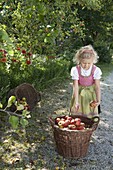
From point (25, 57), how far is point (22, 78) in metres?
0.47

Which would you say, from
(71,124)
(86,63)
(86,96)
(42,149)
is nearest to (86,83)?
(86,96)

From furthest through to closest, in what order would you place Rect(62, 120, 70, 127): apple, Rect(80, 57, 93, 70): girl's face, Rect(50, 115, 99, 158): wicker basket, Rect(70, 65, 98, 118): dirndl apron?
Rect(70, 65, 98, 118): dirndl apron < Rect(80, 57, 93, 70): girl's face < Rect(62, 120, 70, 127): apple < Rect(50, 115, 99, 158): wicker basket

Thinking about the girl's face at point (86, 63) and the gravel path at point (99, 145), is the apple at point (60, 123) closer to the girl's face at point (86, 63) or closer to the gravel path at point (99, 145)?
the gravel path at point (99, 145)

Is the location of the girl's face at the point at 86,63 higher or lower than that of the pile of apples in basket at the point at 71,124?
higher

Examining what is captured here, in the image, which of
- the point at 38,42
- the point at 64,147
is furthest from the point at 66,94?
the point at 64,147

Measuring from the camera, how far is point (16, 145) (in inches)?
163

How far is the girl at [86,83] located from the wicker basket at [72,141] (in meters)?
0.58

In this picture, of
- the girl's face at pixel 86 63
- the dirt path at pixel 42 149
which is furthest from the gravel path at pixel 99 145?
the girl's face at pixel 86 63

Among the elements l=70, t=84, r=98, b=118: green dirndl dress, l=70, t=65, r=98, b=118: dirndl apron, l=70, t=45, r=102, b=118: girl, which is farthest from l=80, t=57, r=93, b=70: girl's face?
l=70, t=84, r=98, b=118: green dirndl dress

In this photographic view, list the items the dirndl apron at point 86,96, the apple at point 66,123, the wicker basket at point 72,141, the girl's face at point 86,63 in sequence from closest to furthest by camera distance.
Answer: the wicker basket at point 72,141 → the apple at point 66,123 → the girl's face at point 86,63 → the dirndl apron at point 86,96

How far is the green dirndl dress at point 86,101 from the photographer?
172 inches

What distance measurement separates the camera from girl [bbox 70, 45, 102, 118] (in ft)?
13.5

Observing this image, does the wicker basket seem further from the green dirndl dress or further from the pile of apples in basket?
the green dirndl dress

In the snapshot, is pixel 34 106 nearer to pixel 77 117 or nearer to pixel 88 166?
pixel 77 117
